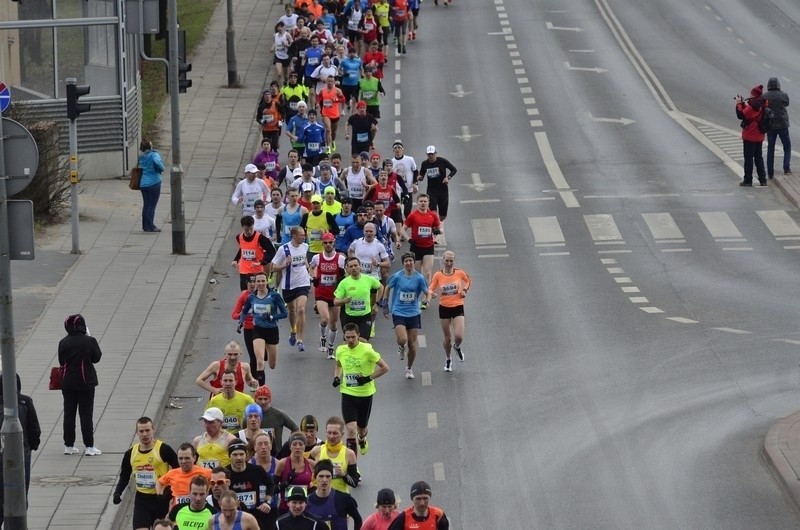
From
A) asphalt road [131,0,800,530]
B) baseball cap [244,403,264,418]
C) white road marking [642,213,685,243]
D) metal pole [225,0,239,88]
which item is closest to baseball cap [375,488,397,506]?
baseball cap [244,403,264,418]

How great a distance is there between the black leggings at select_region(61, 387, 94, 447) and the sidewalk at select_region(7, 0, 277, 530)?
23 centimetres

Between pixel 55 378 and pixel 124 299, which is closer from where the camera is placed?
pixel 55 378

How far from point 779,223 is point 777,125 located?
13.1 ft

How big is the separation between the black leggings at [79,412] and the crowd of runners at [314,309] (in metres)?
0.96

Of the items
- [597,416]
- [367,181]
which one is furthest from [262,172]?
[597,416]

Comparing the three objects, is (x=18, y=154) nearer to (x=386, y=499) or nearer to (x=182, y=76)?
(x=386, y=499)

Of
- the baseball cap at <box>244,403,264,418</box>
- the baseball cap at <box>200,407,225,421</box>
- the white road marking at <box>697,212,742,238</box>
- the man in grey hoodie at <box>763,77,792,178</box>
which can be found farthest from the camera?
the man in grey hoodie at <box>763,77,792,178</box>

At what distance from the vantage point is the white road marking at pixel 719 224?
97.0ft

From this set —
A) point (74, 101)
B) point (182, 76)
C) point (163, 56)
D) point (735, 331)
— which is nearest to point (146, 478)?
point (735, 331)

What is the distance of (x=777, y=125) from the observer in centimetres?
3375

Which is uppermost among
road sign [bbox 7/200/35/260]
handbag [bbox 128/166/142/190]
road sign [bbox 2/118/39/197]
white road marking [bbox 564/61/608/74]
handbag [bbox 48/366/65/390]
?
road sign [bbox 2/118/39/197]

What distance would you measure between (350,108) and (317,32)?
200 centimetres

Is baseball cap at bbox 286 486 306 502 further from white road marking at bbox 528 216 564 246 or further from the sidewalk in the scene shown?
white road marking at bbox 528 216 564 246

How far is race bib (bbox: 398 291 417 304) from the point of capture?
21469mm
